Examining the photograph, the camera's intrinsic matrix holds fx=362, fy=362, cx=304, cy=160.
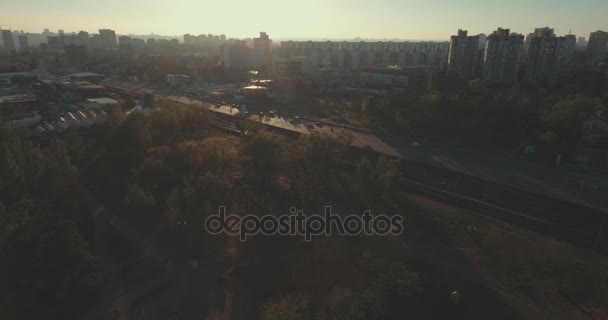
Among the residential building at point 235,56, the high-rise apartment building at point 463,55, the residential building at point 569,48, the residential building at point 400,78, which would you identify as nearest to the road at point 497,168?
the residential building at point 400,78

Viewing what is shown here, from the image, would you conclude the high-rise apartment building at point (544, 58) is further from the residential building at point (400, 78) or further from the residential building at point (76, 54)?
the residential building at point (76, 54)

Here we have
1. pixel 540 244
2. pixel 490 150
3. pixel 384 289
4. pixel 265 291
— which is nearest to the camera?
pixel 384 289

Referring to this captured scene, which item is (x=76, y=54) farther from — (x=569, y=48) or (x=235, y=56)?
(x=569, y=48)

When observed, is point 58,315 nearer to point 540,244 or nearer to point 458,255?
point 458,255

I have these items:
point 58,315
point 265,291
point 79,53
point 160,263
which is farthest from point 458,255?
point 79,53

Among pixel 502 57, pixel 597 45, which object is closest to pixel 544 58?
pixel 502 57

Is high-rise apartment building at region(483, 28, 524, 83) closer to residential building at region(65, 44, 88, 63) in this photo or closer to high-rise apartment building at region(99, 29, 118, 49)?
residential building at region(65, 44, 88, 63)
